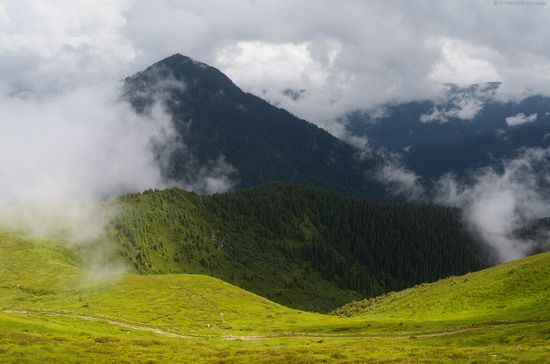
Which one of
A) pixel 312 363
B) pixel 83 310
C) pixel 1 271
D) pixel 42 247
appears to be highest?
pixel 42 247

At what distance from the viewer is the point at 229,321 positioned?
110 m

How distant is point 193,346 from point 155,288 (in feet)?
266

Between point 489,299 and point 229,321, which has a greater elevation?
point 489,299

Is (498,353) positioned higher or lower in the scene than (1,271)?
lower

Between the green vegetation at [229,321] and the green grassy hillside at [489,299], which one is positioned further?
the green grassy hillside at [489,299]

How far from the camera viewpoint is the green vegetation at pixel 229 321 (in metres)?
52.6

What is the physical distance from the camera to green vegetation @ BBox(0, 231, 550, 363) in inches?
2069

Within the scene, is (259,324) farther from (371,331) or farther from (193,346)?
(193,346)

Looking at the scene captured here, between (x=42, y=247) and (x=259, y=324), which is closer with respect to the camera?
(x=259, y=324)

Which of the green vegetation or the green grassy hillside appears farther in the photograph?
the green grassy hillside

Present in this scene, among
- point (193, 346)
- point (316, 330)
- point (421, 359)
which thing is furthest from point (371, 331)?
point (421, 359)

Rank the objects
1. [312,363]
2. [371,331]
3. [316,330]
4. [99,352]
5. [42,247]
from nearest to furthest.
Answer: [312,363] → [99,352] → [371,331] → [316,330] → [42,247]

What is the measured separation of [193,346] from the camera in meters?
65.5

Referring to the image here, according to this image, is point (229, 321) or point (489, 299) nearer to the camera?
point (489, 299)
